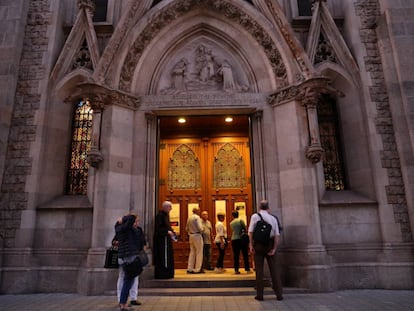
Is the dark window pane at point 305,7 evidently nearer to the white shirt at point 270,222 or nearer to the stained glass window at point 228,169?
the stained glass window at point 228,169

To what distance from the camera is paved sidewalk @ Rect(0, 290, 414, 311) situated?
20.3 feet

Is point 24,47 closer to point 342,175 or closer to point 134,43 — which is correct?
point 134,43

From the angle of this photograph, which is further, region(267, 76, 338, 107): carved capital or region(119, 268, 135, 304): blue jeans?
region(267, 76, 338, 107): carved capital

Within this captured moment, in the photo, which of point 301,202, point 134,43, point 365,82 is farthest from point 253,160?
point 134,43

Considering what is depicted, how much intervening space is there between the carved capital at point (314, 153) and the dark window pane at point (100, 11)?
328 inches

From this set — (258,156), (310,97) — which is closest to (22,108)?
(258,156)

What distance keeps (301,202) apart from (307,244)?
1118 millimetres

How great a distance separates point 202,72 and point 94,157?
14.9 ft

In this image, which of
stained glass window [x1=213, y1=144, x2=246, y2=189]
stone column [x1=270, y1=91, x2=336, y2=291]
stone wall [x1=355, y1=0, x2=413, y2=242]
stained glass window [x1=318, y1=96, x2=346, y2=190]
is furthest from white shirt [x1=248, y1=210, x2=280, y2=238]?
stained glass window [x1=213, y1=144, x2=246, y2=189]

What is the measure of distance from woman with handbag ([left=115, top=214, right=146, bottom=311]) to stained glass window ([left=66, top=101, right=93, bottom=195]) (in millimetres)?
4411

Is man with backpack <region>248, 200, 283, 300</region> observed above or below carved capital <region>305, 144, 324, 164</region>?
below

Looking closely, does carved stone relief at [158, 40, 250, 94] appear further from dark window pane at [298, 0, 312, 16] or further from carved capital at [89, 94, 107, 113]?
dark window pane at [298, 0, 312, 16]

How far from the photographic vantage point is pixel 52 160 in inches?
377

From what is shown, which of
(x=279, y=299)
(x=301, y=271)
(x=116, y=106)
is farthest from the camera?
(x=116, y=106)
